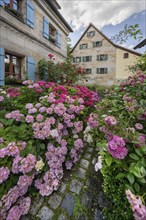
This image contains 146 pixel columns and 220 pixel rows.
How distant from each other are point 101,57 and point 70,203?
59.9ft

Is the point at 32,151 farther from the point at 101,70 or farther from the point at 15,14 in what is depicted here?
the point at 101,70

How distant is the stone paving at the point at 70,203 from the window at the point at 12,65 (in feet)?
17.5

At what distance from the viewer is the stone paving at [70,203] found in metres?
1.24

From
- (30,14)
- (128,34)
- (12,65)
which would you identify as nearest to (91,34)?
(30,14)

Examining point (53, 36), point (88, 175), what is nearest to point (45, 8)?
point (53, 36)

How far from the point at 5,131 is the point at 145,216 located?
151 centimetres

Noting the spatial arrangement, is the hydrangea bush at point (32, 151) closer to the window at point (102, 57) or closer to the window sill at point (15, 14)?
the window sill at point (15, 14)

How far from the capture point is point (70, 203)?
1367mm

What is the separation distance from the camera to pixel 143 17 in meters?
1.69

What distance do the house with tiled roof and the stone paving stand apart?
52.9 ft

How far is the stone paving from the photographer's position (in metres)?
1.24

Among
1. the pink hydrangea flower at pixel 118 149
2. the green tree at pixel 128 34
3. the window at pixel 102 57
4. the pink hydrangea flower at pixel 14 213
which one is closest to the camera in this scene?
the pink hydrangea flower at pixel 118 149

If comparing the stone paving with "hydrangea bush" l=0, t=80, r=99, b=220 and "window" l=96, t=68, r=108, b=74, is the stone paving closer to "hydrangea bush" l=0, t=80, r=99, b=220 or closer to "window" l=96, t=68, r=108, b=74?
"hydrangea bush" l=0, t=80, r=99, b=220

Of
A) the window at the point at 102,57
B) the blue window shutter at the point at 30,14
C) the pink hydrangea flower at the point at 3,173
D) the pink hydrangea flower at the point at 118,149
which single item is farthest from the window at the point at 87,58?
the pink hydrangea flower at the point at 3,173
